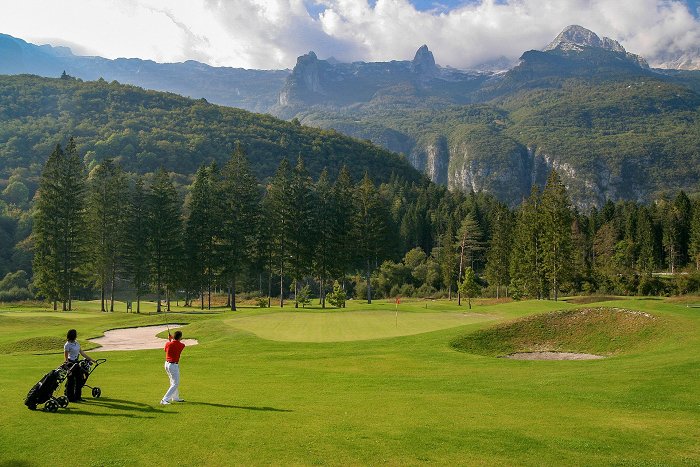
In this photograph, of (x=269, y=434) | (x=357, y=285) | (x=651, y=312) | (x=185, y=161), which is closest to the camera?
(x=269, y=434)

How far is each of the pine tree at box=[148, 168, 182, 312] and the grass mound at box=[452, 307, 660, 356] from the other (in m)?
47.6

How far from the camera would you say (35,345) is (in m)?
28.7

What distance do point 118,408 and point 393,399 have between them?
7.59m

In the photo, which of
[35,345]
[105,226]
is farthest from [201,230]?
[35,345]

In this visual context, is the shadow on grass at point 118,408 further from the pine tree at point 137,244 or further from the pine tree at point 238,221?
the pine tree at point 137,244

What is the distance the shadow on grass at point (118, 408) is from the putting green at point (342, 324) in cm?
1549

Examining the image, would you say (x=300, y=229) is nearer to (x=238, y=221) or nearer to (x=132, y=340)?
(x=238, y=221)

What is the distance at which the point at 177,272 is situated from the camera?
67000 millimetres

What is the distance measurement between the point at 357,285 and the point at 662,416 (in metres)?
80.5

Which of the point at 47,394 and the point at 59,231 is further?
the point at 59,231

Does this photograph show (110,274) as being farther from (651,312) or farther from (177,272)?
(651,312)

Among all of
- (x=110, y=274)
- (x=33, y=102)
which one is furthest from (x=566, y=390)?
(x=33, y=102)

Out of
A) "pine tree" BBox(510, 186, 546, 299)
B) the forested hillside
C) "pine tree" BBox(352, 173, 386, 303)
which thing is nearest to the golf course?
"pine tree" BBox(352, 173, 386, 303)

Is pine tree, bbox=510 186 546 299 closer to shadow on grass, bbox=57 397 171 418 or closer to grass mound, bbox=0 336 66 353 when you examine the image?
grass mound, bbox=0 336 66 353
